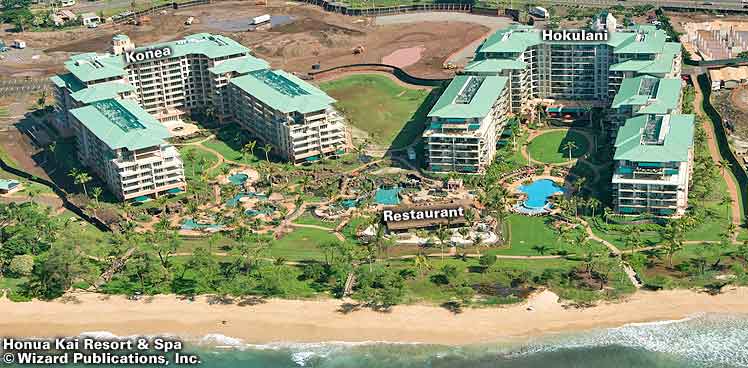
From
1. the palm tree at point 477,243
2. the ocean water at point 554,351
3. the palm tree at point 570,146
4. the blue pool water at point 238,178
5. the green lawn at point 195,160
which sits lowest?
the ocean water at point 554,351

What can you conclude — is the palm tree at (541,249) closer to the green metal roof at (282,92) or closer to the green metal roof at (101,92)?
the green metal roof at (282,92)

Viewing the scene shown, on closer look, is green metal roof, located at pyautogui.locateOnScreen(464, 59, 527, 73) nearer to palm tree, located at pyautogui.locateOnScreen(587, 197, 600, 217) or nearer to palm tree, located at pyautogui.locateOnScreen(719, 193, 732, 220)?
palm tree, located at pyautogui.locateOnScreen(587, 197, 600, 217)

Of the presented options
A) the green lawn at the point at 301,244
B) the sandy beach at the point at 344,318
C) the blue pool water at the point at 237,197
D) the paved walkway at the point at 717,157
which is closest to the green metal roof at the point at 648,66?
the paved walkway at the point at 717,157

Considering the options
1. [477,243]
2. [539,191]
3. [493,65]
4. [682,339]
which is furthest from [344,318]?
[493,65]

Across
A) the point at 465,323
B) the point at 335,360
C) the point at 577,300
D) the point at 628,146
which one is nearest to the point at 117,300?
the point at 335,360

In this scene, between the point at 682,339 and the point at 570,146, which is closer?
the point at 682,339

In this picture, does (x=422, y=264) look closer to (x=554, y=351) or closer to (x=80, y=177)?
(x=554, y=351)
